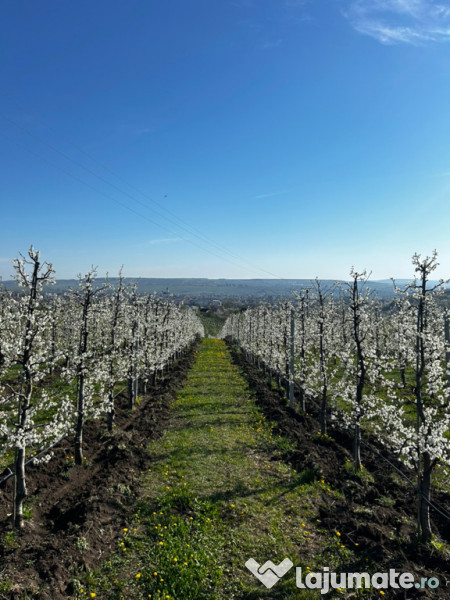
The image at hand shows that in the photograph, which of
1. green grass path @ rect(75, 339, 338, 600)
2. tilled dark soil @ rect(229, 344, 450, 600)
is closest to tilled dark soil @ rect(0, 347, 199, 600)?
green grass path @ rect(75, 339, 338, 600)

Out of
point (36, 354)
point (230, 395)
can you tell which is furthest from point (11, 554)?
point (230, 395)

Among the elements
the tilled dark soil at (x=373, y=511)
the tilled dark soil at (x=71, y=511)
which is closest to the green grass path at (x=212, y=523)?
the tilled dark soil at (x=71, y=511)

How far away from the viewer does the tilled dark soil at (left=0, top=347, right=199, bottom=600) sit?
7.32m

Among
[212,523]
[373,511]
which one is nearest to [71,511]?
[212,523]

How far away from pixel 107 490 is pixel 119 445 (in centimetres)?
376

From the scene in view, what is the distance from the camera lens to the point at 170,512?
10.4 meters

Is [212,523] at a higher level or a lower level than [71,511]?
lower

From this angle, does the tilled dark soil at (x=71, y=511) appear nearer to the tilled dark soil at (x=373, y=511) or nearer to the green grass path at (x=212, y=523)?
the green grass path at (x=212, y=523)

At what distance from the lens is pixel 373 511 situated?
35.4 feet

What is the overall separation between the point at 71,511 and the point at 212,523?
4196 mm

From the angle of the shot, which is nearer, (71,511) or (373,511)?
(71,511)

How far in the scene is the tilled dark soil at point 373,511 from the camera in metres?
8.30

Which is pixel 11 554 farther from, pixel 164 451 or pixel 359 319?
pixel 359 319

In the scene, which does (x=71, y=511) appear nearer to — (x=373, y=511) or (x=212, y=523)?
(x=212, y=523)
